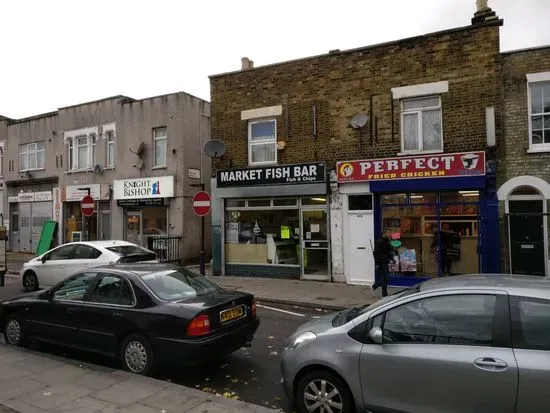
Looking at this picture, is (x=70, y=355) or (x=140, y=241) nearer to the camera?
(x=70, y=355)

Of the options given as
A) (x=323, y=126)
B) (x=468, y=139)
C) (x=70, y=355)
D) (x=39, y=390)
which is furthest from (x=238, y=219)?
(x=39, y=390)

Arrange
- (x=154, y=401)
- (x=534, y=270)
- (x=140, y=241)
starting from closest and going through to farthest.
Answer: (x=154, y=401), (x=534, y=270), (x=140, y=241)

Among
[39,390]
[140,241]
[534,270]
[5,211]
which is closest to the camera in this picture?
[39,390]

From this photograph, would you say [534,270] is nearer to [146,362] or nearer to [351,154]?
[351,154]

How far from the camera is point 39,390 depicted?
4.91m

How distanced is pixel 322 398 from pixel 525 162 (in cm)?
951

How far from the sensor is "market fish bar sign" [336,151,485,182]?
37.2ft

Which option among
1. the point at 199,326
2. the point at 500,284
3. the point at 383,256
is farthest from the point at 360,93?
the point at 500,284

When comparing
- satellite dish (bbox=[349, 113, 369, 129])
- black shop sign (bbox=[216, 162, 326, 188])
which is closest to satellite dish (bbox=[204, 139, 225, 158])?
black shop sign (bbox=[216, 162, 326, 188])

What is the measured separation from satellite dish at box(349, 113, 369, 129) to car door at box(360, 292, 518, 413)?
931 cm

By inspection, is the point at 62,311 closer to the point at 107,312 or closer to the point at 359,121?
the point at 107,312

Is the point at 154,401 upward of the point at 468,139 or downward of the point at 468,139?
downward

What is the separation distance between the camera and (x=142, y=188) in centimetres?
1841

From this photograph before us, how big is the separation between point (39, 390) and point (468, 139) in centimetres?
1098
